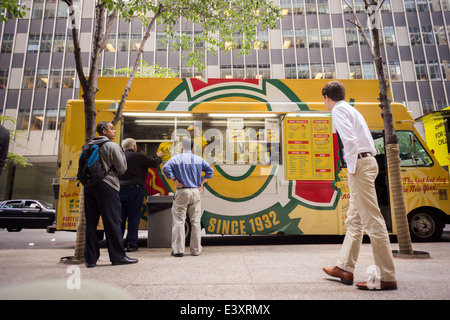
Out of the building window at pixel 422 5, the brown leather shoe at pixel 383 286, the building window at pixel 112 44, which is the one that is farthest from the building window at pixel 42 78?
the building window at pixel 422 5

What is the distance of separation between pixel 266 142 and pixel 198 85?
201cm

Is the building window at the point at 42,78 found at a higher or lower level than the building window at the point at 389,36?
lower

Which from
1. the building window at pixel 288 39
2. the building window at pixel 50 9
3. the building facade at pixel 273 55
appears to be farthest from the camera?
the building window at pixel 50 9

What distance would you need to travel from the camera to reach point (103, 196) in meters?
4.05

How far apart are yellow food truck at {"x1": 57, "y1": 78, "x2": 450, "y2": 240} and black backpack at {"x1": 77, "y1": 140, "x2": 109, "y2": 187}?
212cm

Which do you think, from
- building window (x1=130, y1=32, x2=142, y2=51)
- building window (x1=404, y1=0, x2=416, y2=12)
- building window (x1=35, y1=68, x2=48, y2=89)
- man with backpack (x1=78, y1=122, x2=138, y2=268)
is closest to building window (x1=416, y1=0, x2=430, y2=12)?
building window (x1=404, y1=0, x2=416, y2=12)

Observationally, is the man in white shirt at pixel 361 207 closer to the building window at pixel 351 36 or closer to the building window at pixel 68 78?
the building window at pixel 351 36

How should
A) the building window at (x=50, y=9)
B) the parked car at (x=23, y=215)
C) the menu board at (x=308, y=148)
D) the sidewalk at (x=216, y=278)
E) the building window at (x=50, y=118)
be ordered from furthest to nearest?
the building window at (x=50, y=9) < the building window at (x=50, y=118) < the parked car at (x=23, y=215) < the menu board at (x=308, y=148) < the sidewalk at (x=216, y=278)

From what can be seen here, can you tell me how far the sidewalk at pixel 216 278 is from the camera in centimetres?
276

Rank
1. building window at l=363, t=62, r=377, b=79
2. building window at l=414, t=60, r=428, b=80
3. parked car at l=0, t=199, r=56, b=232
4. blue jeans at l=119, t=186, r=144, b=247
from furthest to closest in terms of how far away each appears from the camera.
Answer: building window at l=363, t=62, r=377, b=79 < building window at l=414, t=60, r=428, b=80 < parked car at l=0, t=199, r=56, b=232 < blue jeans at l=119, t=186, r=144, b=247

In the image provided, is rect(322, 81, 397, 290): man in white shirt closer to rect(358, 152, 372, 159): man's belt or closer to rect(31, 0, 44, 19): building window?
rect(358, 152, 372, 159): man's belt

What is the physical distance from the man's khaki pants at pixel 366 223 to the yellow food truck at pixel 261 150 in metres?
2.95

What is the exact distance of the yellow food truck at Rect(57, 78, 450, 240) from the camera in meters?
6.11
